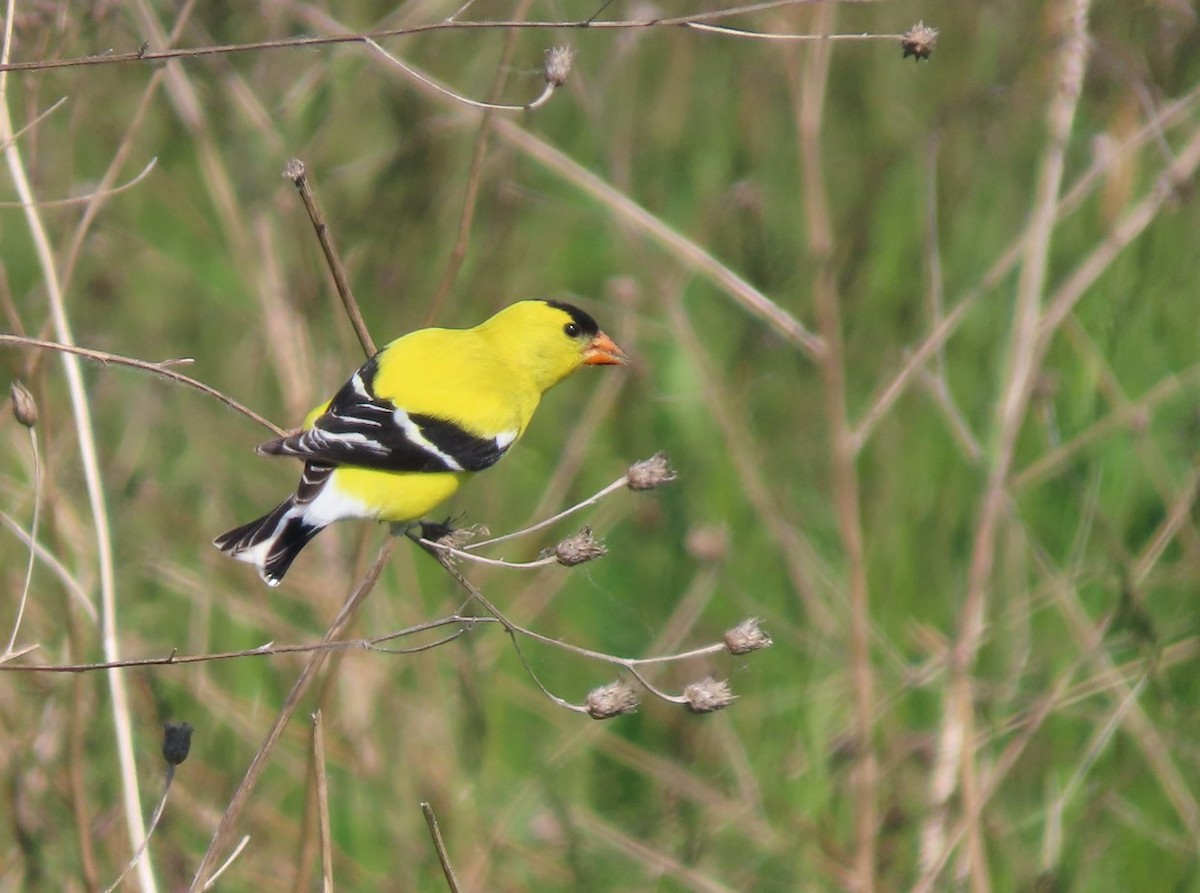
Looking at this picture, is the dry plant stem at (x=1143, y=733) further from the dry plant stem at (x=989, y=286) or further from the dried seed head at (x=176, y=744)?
the dried seed head at (x=176, y=744)

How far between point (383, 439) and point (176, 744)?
3.73 feet

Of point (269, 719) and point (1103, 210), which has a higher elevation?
point (1103, 210)

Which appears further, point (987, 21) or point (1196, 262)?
point (987, 21)

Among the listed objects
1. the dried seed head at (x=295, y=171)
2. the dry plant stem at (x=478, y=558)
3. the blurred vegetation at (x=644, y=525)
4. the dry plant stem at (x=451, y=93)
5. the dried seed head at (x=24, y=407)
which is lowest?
the blurred vegetation at (x=644, y=525)

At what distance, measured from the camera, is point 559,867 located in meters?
2.93

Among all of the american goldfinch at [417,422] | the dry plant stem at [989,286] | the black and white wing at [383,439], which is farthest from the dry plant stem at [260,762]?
the dry plant stem at [989,286]

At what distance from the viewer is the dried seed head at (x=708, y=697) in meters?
1.71

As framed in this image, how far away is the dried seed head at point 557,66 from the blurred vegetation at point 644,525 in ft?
1.17

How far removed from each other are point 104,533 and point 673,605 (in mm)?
1593

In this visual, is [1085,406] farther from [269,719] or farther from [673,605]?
[269,719]

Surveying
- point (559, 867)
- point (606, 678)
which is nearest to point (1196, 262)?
point (606, 678)

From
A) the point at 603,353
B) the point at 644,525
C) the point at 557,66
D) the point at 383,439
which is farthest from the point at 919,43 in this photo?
the point at 644,525

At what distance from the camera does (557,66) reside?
1.87 m

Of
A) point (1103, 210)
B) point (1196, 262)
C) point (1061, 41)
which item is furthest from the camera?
point (1103, 210)
